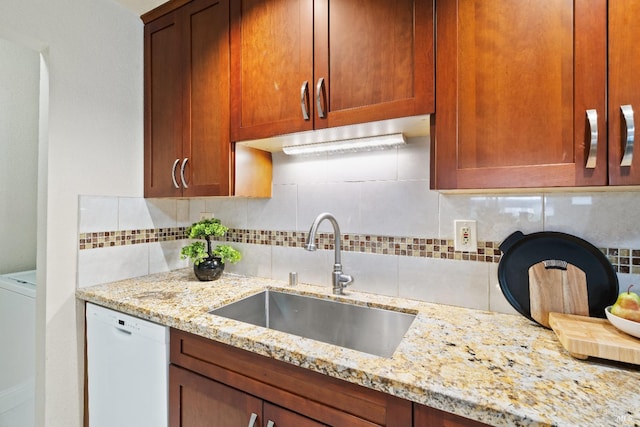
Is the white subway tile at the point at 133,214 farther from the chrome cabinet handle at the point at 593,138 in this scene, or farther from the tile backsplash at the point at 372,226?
the chrome cabinet handle at the point at 593,138

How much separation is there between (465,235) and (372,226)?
380 millimetres

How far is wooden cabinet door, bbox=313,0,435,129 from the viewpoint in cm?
97

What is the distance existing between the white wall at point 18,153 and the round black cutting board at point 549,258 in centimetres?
295

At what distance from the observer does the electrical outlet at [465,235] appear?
1171 millimetres

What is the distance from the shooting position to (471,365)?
75 cm

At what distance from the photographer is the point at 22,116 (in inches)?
84.7

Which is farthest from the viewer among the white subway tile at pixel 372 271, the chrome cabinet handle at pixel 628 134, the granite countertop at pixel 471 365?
the white subway tile at pixel 372 271

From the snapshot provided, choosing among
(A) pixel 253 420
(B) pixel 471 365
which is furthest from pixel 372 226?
(A) pixel 253 420

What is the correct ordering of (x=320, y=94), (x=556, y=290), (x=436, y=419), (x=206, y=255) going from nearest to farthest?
(x=436, y=419) → (x=556, y=290) → (x=320, y=94) → (x=206, y=255)

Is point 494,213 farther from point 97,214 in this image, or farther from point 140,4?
point 140,4

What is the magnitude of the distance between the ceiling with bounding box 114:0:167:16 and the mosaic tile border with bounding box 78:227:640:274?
3.88 feet

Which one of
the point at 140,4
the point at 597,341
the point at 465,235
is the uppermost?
the point at 140,4

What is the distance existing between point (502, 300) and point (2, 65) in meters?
3.26

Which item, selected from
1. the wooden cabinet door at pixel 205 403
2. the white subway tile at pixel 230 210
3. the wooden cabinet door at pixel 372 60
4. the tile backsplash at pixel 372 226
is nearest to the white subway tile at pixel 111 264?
the tile backsplash at pixel 372 226
